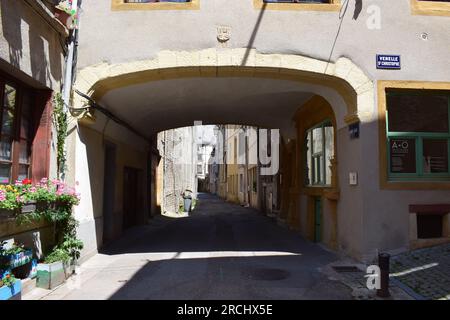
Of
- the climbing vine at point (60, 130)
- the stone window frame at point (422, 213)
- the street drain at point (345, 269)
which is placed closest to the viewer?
the climbing vine at point (60, 130)

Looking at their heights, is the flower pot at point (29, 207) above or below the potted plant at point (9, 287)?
above

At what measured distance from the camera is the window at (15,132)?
5457mm

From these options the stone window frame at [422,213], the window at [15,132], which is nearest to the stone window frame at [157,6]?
the window at [15,132]

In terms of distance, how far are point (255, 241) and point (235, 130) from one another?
2065 centimetres

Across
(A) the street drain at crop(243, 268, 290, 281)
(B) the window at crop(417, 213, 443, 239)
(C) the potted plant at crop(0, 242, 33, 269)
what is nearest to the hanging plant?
(C) the potted plant at crop(0, 242, 33, 269)

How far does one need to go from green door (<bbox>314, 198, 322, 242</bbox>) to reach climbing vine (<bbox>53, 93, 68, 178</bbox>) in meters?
5.96

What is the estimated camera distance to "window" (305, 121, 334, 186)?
9.40 metres

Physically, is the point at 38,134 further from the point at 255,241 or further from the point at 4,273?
the point at 255,241

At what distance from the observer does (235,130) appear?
3042 centimetres

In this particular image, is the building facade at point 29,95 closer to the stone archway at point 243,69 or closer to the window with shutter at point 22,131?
the window with shutter at point 22,131

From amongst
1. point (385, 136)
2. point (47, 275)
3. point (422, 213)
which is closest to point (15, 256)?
point (47, 275)

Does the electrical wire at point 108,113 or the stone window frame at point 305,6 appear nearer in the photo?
the electrical wire at point 108,113

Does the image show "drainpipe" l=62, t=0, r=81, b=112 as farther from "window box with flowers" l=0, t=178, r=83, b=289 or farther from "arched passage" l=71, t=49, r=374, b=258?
"window box with flowers" l=0, t=178, r=83, b=289

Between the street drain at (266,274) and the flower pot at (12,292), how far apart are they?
126 inches
